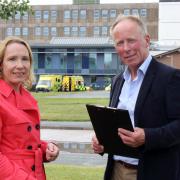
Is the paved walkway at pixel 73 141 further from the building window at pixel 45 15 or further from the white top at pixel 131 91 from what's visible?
the building window at pixel 45 15

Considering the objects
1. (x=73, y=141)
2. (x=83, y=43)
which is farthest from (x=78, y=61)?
(x=73, y=141)

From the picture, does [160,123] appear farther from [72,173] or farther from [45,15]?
[45,15]

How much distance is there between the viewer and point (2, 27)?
349 feet

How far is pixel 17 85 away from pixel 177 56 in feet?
162

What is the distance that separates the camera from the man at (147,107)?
3305 millimetres

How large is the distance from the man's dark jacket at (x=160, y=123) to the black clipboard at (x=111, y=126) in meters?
0.12

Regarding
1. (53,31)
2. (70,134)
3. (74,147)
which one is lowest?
(53,31)

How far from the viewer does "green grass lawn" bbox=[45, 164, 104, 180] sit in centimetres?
807

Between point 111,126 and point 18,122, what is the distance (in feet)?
1.97

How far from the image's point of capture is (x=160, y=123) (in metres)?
3.37

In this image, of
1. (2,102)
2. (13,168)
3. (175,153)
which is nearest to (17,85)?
(2,102)

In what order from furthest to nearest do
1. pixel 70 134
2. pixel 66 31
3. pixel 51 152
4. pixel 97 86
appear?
pixel 66 31
pixel 97 86
pixel 70 134
pixel 51 152

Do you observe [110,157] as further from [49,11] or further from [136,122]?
[49,11]

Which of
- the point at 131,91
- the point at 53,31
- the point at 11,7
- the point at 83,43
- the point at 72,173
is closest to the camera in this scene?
the point at 131,91
